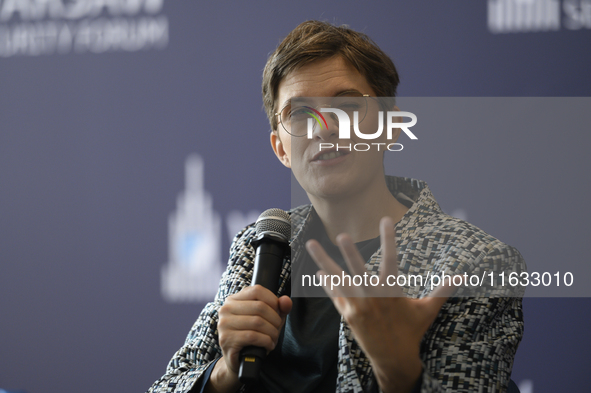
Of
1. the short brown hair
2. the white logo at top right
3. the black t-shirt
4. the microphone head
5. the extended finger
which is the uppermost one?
the white logo at top right

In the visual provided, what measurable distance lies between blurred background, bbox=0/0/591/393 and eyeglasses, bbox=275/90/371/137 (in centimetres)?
95

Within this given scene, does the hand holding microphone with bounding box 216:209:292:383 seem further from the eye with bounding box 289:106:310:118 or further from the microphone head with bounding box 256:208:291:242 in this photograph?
the eye with bounding box 289:106:310:118

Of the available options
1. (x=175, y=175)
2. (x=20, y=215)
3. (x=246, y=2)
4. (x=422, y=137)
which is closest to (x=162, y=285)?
(x=175, y=175)

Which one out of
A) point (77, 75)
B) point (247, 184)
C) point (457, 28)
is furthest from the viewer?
point (77, 75)

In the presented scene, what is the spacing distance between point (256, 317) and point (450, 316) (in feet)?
1.19

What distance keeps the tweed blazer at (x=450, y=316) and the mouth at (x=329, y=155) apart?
0.13 m

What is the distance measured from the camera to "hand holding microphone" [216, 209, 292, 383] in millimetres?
802

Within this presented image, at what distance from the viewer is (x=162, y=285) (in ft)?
6.86

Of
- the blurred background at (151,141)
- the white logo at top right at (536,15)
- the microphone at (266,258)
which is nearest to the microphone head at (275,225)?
the microphone at (266,258)

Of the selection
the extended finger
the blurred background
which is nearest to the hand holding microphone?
the extended finger

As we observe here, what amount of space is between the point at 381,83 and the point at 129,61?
1.49 metres

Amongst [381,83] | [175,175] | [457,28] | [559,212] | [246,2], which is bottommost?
[559,212]

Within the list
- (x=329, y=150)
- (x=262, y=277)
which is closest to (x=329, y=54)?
(x=329, y=150)

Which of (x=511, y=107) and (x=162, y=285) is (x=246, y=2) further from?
(x=511, y=107)
